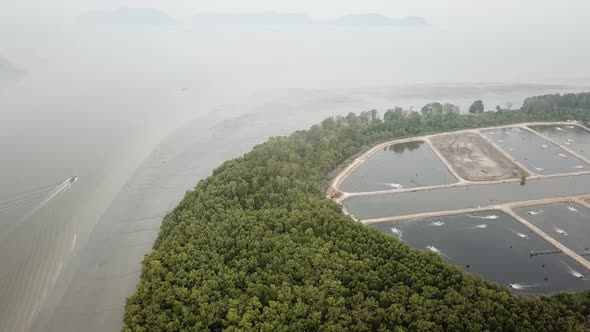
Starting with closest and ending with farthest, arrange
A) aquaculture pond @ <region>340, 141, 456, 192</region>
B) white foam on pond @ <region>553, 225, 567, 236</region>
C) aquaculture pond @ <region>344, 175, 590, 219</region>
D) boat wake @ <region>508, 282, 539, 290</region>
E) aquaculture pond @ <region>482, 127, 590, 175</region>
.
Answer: boat wake @ <region>508, 282, 539, 290</region> → white foam on pond @ <region>553, 225, 567, 236</region> → aquaculture pond @ <region>344, 175, 590, 219</region> → aquaculture pond @ <region>340, 141, 456, 192</region> → aquaculture pond @ <region>482, 127, 590, 175</region>

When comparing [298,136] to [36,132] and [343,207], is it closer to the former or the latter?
[343,207]

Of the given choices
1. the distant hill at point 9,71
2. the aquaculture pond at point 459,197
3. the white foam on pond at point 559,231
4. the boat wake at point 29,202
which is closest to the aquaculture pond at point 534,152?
the aquaculture pond at point 459,197

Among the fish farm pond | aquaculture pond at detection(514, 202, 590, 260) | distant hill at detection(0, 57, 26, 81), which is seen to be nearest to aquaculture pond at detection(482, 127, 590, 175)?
the fish farm pond

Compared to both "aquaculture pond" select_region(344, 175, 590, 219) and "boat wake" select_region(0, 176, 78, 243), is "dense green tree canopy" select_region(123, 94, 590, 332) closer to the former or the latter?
"aquaculture pond" select_region(344, 175, 590, 219)

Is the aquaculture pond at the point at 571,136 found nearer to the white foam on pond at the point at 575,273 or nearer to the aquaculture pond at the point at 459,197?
the aquaculture pond at the point at 459,197

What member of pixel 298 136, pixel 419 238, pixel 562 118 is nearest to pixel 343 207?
pixel 419 238
